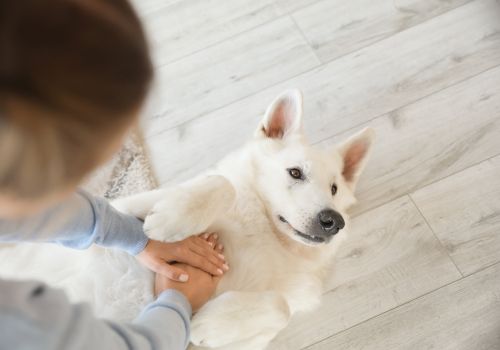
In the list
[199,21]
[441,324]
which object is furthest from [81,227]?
[199,21]

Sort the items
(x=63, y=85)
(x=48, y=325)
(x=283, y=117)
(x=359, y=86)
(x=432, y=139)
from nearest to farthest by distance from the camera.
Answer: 1. (x=63, y=85)
2. (x=48, y=325)
3. (x=283, y=117)
4. (x=432, y=139)
5. (x=359, y=86)

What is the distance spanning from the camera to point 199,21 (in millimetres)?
2303

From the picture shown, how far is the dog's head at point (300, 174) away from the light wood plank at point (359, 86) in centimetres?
42

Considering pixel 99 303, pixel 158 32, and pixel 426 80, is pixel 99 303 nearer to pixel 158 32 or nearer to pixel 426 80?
pixel 158 32

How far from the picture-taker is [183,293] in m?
1.25

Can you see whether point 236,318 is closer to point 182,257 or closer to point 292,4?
point 182,257

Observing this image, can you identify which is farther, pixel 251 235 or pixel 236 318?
pixel 251 235

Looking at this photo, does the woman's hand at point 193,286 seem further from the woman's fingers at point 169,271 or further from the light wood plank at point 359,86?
the light wood plank at point 359,86

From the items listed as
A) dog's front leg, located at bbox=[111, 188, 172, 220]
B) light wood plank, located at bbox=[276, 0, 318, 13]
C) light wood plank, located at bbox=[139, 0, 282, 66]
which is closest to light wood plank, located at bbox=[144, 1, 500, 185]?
light wood plank, located at bbox=[139, 0, 282, 66]

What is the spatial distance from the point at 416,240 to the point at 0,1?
1.74 meters

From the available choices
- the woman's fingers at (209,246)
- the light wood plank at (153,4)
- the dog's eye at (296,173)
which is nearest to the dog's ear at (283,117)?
the dog's eye at (296,173)

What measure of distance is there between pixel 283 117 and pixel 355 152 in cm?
29

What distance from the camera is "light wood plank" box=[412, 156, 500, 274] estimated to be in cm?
182

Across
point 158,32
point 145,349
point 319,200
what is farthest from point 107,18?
point 158,32
